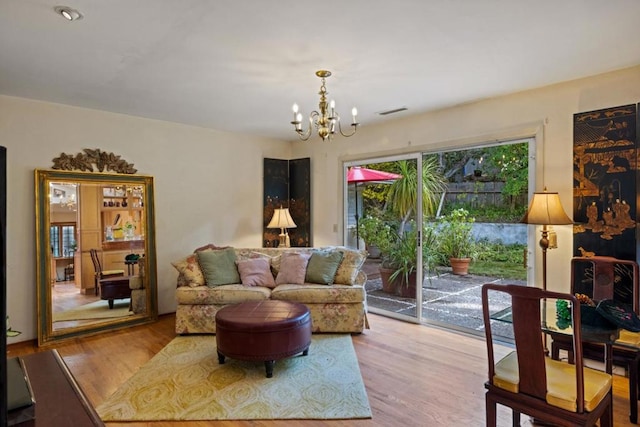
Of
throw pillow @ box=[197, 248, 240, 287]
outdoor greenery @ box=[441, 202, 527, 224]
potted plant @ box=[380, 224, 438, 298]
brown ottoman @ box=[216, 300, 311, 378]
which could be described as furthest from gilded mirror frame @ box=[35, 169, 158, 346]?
outdoor greenery @ box=[441, 202, 527, 224]

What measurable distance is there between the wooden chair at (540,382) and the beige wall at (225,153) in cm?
178

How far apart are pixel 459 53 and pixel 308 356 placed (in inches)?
113

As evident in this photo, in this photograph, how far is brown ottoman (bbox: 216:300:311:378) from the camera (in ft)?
9.80

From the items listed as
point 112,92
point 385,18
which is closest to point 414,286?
point 385,18

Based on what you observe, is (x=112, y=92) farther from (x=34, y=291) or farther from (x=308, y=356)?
(x=308, y=356)

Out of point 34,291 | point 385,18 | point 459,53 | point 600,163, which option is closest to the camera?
point 385,18

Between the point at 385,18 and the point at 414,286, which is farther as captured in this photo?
the point at 414,286

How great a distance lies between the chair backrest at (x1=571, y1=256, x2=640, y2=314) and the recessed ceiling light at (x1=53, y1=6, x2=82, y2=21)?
13.0ft

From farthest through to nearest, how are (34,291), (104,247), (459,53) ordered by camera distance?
(104,247), (34,291), (459,53)

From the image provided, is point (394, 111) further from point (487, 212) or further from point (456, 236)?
point (487, 212)

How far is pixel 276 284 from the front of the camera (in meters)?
4.37

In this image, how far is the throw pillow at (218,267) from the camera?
13.8ft

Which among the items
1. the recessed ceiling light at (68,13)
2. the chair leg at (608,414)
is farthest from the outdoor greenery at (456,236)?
the recessed ceiling light at (68,13)

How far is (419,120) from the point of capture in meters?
4.39
